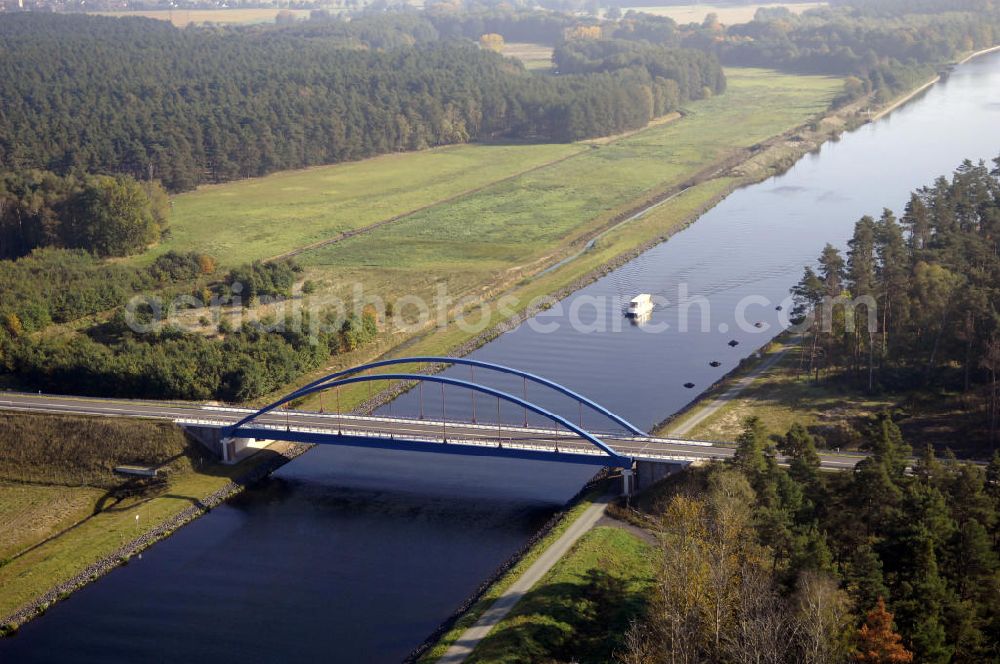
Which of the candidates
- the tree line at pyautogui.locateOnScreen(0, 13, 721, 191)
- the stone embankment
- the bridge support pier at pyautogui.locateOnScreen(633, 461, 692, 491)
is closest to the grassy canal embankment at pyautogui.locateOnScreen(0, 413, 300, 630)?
the stone embankment

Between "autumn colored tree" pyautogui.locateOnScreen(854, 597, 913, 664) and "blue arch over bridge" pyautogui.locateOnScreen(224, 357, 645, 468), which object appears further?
"blue arch over bridge" pyautogui.locateOnScreen(224, 357, 645, 468)

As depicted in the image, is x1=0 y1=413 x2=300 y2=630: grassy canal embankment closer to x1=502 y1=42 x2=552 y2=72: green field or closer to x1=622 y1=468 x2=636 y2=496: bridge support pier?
x1=622 y1=468 x2=636 y2=496: bridge support pier

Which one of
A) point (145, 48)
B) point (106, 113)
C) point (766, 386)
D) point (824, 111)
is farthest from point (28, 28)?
point (766, 386)

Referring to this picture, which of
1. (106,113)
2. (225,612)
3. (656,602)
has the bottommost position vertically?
(225,612)

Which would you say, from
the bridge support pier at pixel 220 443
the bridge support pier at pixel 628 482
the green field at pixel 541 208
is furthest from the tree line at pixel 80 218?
the bridge support pier at pixel 628 482

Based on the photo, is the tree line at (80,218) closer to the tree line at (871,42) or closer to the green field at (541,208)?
the green field at (541,208)

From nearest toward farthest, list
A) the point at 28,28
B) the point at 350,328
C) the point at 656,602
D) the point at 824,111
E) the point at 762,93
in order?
the point at 656,602
the point at 350,328
the point at 824,111
the point at 762,93
the point at 28,28

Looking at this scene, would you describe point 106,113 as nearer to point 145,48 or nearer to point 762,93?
point 145,48
